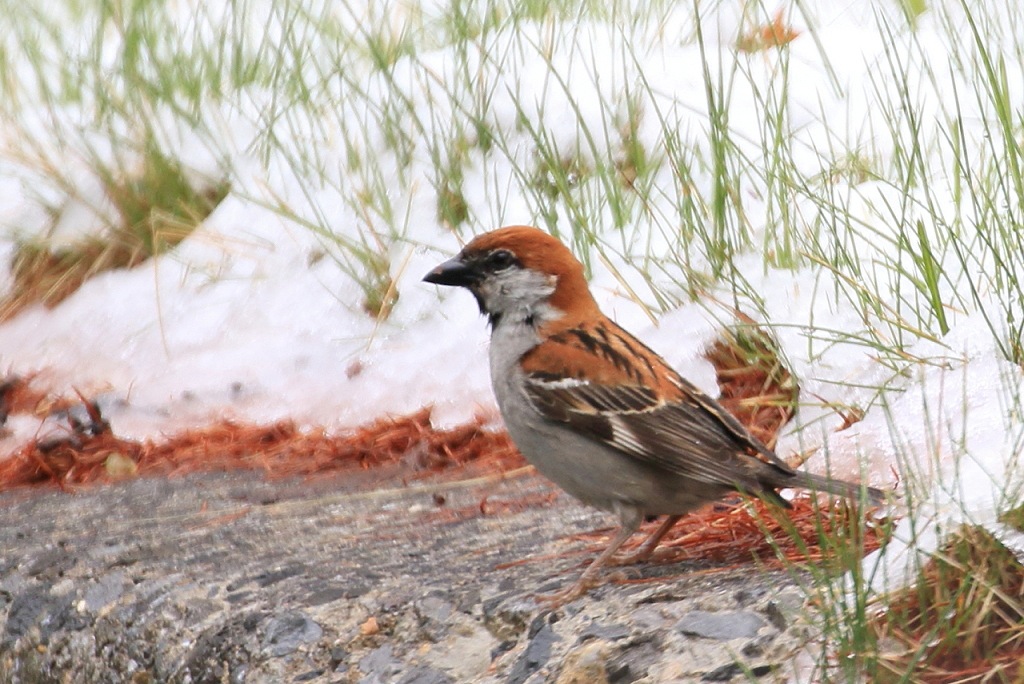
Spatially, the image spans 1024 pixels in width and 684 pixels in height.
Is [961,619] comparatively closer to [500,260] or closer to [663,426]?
[663,426]

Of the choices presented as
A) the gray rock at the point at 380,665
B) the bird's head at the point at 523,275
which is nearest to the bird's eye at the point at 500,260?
the bird's head at the point at 523,275

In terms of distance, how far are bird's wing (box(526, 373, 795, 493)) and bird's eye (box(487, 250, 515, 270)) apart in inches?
17.1

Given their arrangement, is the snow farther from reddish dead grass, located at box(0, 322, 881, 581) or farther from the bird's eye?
the bird's eye

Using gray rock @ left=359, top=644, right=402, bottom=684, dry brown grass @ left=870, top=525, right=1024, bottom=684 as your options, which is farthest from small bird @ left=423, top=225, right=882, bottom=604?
dry brown grass @ left=870, top=525, right=1024, bottom=684

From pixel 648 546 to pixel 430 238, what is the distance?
88.6 inches

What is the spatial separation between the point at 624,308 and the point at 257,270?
1.60 metres

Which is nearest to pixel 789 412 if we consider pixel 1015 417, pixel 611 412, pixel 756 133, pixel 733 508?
pixel 733 508

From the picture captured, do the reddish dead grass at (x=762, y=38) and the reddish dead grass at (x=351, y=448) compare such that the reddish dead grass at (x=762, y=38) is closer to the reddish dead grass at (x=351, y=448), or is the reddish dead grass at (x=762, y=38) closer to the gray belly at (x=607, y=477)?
the reddish dead grass at (x=351, y=448)

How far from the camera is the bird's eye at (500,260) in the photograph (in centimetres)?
398

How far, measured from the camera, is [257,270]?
5.67 metres

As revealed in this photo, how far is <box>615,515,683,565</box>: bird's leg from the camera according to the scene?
134 inches

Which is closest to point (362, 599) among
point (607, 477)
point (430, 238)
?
point (607, 477)

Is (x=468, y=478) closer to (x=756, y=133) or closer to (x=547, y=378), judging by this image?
(x=547, y=378)

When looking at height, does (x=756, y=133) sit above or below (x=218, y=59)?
below
